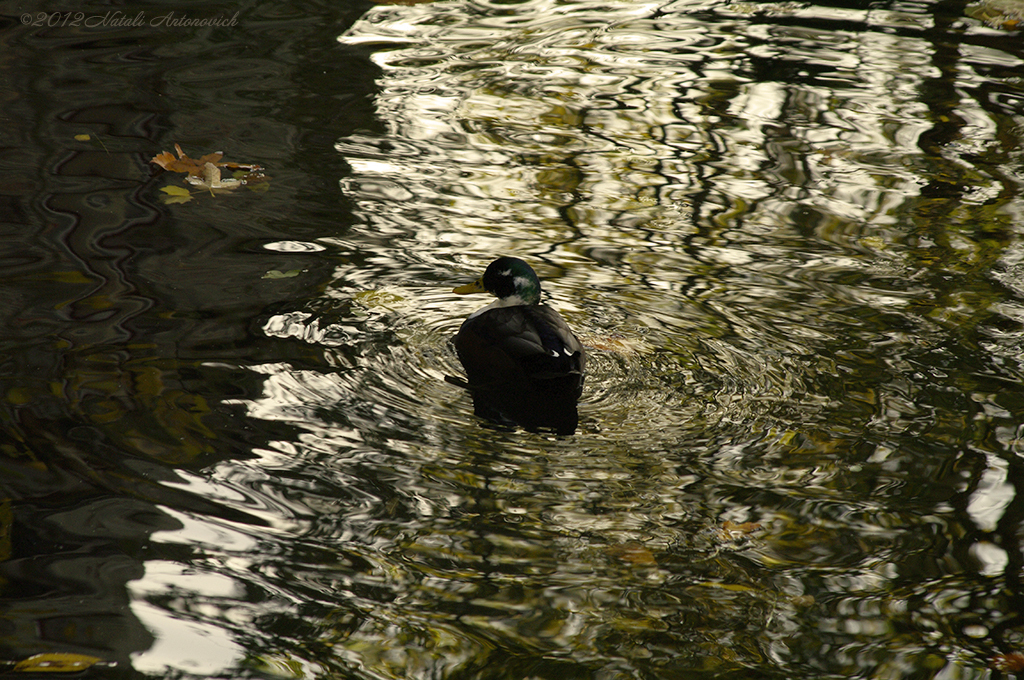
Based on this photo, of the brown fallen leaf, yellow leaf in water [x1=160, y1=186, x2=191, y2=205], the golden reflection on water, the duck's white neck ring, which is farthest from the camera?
the brown fallen leaf

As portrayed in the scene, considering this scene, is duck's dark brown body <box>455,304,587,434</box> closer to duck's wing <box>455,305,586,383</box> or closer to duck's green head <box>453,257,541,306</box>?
duck's wing <box>455,305,586,383</box>

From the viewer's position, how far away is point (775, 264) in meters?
6.21

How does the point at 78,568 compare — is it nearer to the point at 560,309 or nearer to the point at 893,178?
the point at 560,309

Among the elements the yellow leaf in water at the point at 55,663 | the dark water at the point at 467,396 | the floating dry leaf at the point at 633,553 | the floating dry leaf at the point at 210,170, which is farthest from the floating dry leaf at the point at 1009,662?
the floating dry leaf at the point at 210,170

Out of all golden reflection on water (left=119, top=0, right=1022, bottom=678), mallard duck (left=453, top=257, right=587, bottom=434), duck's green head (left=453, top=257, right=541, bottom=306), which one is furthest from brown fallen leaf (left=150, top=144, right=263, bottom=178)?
mallard duck (left=453, top=257, right=587, bottom=434)

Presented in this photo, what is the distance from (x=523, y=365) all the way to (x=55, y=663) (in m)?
2.48

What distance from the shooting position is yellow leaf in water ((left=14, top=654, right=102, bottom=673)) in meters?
3.01

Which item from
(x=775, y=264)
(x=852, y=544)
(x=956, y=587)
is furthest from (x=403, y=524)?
(x=775, y=264)

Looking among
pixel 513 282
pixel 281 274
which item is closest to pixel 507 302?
pixel 513 282

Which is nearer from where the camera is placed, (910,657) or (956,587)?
(910,657)

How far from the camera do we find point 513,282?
17.4ft

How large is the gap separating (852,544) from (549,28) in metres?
8.25

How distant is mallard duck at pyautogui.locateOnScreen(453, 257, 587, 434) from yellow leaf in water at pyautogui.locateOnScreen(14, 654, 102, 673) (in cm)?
203

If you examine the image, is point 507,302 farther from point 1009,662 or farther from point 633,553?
point 1009,662
